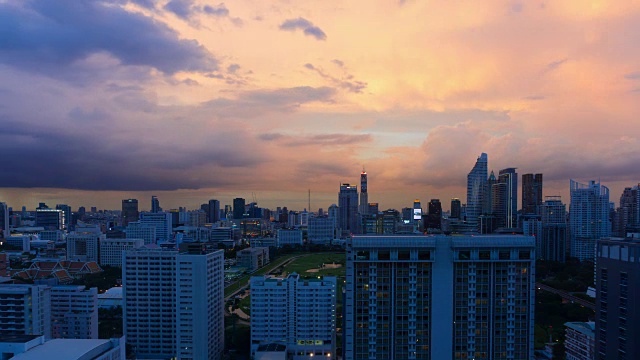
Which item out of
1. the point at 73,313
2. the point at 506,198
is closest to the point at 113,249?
the point at 73,313

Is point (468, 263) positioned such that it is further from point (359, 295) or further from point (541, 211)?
point (541, 211)

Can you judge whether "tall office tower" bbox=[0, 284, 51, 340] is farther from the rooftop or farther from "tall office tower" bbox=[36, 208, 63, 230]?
"tall office tower" bbox=[36, 208, 63, 230]

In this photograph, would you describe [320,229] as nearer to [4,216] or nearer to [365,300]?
[4,216]

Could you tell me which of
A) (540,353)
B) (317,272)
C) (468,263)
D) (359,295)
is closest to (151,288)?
(359,295)

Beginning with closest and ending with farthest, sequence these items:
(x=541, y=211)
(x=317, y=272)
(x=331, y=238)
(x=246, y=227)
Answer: (x=317, y=272) → (x=541, y=211) → (x=331, y=238) → (x=246, y=227)

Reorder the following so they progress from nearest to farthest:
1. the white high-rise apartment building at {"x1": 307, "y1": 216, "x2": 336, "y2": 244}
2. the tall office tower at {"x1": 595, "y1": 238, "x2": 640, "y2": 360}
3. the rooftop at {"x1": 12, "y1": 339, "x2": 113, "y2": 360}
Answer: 1. the tall office tower at {"x1": 595, "y1": 238, "x2": 640, "y2": 360}
2. the rooftop at {"x1": 12, "y1": 339, "x2": 113, "y2": 360}
3. the white high-rise apartment building at {"x1": 307, "y1": 216, "x2": 336, "y2": 244}

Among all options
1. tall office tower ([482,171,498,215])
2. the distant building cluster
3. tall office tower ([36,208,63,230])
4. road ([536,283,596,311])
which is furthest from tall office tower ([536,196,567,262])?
tall office tower ([36,208,63,230])

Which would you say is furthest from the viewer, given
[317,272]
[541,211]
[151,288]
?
[541,211]

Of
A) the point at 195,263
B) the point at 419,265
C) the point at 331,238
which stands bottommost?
the point at 331,238
